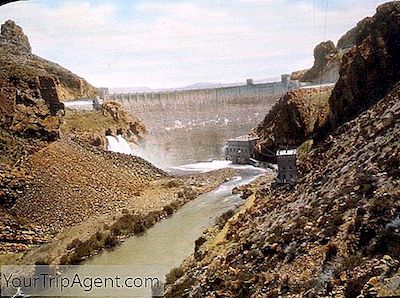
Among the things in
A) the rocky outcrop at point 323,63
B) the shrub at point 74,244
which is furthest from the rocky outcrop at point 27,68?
the rocky outcrop at point 323,63

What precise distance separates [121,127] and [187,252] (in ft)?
76.3

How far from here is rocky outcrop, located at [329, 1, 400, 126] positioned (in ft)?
59.4

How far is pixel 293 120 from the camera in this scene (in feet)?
105

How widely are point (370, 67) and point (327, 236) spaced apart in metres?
12.3

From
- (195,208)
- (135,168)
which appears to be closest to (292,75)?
(135,168)

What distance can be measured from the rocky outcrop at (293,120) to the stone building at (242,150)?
72cm

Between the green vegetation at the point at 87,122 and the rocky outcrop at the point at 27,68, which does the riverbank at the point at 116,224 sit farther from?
the rocky outcrop at the point at 27,68

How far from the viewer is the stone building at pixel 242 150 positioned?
35156 millimetres

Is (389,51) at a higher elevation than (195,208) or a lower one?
higher

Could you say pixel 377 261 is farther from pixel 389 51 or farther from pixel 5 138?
pixel 5 138

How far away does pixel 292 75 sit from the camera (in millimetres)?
60906

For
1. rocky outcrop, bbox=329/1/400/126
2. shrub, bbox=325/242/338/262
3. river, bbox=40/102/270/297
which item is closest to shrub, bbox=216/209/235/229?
river, bbox=40/102/270/297

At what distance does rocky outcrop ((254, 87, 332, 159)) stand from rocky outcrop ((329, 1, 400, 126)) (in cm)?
800

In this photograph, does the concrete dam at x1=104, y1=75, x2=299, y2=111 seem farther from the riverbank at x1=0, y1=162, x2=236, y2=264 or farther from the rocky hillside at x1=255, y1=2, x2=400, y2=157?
the rocky hillside at x1=255, y1=2, x2=400, y2=157
